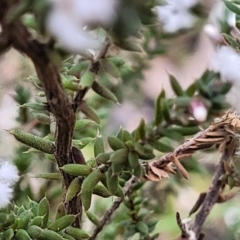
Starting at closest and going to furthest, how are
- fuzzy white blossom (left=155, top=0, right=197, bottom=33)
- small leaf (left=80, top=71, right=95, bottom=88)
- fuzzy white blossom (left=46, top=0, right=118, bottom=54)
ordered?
fuzzy white blossom (left=46, top=0, right=118, bottom=54), small leaf (left=80, top=71, right=95, bottom=88), fuzzy white blossom (left=155, top=0, right=197, bottom=33)

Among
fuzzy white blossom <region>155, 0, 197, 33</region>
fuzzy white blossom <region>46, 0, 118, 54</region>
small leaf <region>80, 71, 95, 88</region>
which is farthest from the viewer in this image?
fuzzy white blossom <region>155, 0, 197, 33</region>

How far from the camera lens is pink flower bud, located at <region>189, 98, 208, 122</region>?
0.37 metres

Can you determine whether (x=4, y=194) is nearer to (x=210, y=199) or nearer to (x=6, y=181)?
(x=6, y=181)

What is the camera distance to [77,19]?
8.4 inches

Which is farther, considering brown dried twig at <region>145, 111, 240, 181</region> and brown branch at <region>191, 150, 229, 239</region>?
brown branch at <region>191, 150, 229, 239</region>

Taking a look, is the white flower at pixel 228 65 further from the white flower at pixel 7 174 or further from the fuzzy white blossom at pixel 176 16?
the white flower at pixel 7 174

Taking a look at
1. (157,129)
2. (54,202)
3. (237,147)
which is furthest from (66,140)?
(54,202)

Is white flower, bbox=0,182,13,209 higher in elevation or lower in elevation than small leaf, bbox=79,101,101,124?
lower

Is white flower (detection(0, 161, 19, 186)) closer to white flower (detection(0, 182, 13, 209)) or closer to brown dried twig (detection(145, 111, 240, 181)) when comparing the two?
white flower (detection(0, 182, 13, 209))

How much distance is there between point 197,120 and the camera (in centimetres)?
37

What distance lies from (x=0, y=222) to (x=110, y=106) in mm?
403

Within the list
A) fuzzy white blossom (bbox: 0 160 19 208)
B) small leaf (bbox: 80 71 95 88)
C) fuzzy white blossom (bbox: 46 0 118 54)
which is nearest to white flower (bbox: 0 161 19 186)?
fuzzy white blossom (bbox: 0 160 19 208)

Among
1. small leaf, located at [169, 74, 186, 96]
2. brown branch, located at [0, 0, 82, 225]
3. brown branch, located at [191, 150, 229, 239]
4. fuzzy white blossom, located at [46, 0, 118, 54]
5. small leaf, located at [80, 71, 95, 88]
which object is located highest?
fuzzy white blossom, located at [46, 0, 118, 54]

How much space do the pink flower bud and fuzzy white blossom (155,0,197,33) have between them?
0.11 m
